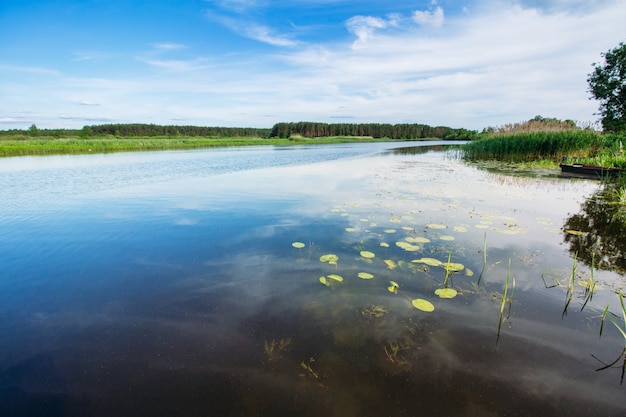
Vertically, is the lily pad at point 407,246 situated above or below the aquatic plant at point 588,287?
above

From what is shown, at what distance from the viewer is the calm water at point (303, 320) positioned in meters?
2.01

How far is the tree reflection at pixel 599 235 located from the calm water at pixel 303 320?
4cm

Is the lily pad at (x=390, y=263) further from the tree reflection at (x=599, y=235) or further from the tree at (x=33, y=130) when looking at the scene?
the tree at (x=33, y=130)

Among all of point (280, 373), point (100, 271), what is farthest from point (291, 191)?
point (280, 373)

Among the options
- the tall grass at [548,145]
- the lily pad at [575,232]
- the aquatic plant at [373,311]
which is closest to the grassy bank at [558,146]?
the tall grass at [548,145]

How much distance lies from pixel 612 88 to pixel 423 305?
127 feet

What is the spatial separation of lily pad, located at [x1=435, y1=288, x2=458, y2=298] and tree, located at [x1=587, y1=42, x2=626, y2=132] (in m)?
35.4

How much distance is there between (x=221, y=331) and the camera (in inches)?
107

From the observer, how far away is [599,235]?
16.8 feet

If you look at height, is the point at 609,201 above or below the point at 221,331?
above

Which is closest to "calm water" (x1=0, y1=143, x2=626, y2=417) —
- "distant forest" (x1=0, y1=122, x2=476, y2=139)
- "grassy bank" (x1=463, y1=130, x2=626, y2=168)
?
"grassy bank" (x1=463, y1=130, x2=626, y2=168)

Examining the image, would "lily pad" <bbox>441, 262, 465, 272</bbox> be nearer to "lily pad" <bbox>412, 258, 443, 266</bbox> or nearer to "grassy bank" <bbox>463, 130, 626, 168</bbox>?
"lily pad" <bbox>412, 258, 443, 266</bbox>

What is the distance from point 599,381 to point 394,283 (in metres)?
1.83

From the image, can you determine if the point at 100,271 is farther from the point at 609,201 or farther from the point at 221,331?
the point at 609,201
